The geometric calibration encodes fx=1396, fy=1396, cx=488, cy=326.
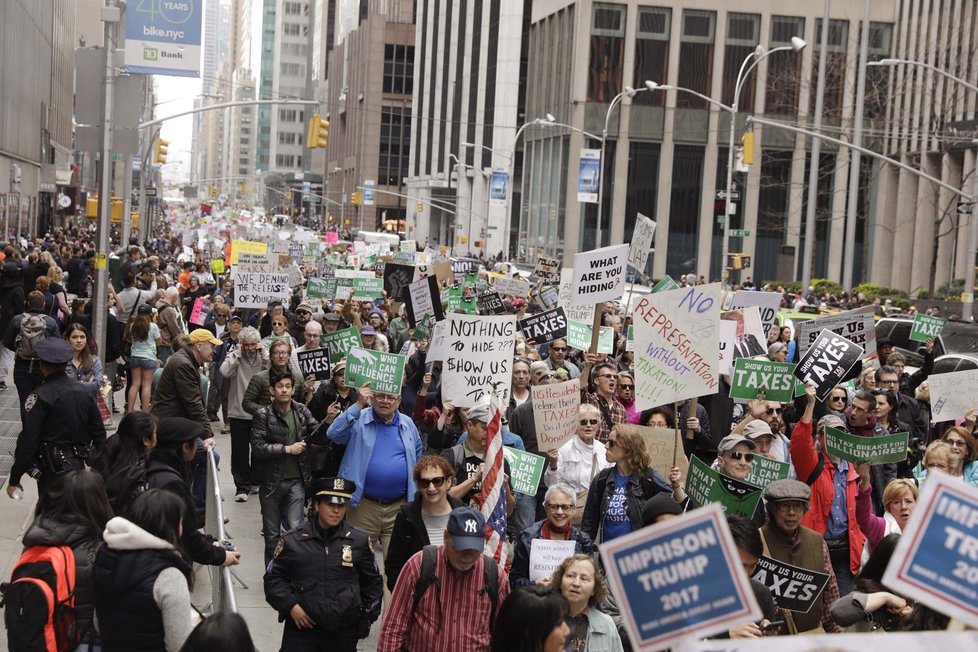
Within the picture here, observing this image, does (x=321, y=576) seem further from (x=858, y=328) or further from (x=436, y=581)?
(x=858, y=328)

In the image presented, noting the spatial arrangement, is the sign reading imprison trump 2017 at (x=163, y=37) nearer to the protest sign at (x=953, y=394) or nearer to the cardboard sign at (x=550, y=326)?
the cardboard sign at (x=550, y=326)

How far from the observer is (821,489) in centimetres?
899

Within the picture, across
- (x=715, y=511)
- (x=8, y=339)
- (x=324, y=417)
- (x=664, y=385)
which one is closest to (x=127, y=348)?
(x=8, y=339)

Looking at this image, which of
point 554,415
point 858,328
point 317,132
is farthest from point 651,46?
point 554,415

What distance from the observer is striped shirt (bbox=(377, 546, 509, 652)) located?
20.1 ft

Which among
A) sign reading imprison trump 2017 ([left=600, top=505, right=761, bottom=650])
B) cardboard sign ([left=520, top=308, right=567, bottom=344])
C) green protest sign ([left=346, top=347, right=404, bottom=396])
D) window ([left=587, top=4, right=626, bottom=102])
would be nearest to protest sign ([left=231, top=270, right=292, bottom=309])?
cardboard sign ([left=520, top=308, right=567, bottom=344])

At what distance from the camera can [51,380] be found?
368 inches

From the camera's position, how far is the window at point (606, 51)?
225 ft

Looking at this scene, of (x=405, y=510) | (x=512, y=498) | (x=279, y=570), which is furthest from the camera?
(x=512, y=498)

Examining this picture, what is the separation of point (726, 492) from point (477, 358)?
10.1 feet

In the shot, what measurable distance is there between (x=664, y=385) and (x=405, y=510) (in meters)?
3.09

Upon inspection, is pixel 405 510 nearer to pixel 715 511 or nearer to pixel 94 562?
pixel 94 562

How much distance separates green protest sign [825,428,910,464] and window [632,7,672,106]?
6083 cm

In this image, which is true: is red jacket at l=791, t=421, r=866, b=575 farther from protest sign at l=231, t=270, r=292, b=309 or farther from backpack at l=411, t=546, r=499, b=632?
protest sign at l=231, t=270, r=292, b=309
